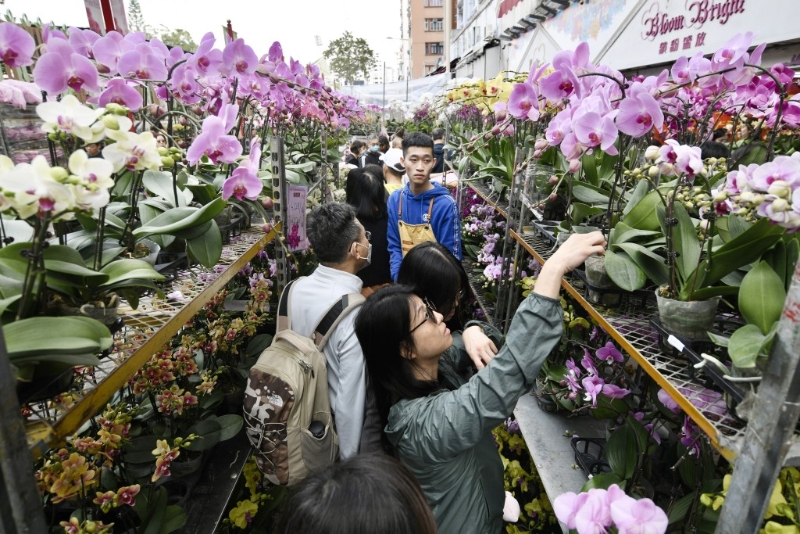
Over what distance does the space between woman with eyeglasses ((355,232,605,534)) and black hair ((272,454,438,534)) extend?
0.22 m

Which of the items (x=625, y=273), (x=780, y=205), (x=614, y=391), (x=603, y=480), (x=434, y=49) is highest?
(x=434, y=49)

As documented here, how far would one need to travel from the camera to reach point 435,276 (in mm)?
1246

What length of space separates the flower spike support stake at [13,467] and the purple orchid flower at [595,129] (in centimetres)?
100

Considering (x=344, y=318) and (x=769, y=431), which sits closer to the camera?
(x=769, y=431)

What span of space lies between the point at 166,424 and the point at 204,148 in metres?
0.85

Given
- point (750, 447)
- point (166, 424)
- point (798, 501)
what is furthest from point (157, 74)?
point (798, 501)

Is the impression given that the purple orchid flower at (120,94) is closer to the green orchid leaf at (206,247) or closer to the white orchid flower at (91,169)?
the green orchid leaf at (206,247)

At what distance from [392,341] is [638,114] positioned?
0.70 m

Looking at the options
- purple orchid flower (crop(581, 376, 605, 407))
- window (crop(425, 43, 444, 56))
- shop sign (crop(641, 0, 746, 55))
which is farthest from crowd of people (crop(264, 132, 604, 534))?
window (crop(425, 43, 444, 56))

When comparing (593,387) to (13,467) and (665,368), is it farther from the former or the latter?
(13,467)

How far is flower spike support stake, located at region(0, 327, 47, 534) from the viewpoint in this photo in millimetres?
457

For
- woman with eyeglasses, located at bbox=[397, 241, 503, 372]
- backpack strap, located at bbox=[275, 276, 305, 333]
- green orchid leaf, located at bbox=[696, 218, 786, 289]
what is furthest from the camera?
backpack strap, located at bbox=[275, 276, 305, 333]

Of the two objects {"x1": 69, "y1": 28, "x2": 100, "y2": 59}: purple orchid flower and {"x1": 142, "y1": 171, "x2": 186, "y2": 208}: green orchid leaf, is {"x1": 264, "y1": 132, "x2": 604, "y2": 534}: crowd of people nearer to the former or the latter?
{"x1": 142, "y1": 171, "x2": 186, "y2": 208}: green orchid leaf

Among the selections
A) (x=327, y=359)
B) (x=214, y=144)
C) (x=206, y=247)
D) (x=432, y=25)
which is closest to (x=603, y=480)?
(x=327, y=359)
